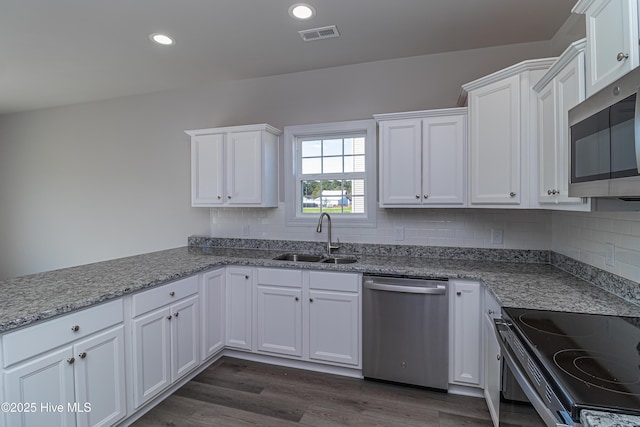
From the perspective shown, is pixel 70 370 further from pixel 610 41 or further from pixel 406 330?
pixel 610 41

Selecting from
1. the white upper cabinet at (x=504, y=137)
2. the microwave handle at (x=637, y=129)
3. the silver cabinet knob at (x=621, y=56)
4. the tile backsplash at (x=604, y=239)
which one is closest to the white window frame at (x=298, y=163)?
the white upper cabinet at (x=504, y=137)

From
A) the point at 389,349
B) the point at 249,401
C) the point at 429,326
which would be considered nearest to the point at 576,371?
the point at 429,326

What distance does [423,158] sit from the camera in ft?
8.51

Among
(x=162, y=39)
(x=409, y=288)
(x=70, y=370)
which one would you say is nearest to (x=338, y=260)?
(x=409, y=288)

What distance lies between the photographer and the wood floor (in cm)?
203

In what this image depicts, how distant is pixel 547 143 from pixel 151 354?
9.45 feet

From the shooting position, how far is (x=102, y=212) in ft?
13.8

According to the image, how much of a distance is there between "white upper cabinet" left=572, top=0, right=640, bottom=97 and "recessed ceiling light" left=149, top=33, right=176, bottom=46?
9.09 feet

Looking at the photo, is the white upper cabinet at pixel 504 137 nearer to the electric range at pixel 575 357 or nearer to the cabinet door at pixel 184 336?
the electric range at pixel 575 357

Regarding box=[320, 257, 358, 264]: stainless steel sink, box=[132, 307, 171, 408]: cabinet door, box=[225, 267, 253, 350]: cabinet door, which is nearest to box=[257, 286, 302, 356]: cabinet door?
box=[225, 267, 253, 350]: cabinet door

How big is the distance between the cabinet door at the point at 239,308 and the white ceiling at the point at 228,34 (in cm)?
201

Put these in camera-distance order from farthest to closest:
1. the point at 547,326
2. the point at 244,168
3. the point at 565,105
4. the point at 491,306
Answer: the point at 244,168
the point at 491,306
the point at 565,105
the point at 547,326

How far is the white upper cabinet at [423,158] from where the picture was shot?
2.51 m

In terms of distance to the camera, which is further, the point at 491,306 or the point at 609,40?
the point at 491,306
